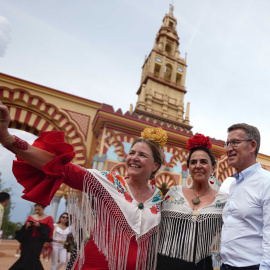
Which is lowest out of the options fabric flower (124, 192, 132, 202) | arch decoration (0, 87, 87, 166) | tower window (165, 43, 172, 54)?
fabric flower (124, 192, 132, 202)

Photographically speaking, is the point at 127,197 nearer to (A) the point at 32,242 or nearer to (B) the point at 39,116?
(A) the point at 32,242

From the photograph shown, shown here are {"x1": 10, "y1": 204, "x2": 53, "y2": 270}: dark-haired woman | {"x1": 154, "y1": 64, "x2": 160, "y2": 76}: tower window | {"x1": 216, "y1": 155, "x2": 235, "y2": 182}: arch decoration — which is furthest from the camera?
{"x1": 154, "y1": 64, "x2": 160, "y2": 76}: tower window

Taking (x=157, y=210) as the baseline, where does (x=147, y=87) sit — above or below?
above

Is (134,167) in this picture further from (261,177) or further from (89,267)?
(261,177)

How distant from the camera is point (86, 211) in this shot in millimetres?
1792

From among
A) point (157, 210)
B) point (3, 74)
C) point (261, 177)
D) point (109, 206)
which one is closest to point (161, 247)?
point (157, 210)

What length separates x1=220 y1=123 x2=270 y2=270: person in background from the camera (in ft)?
5.24

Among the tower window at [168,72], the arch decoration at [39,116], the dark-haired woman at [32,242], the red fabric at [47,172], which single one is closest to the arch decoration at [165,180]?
the arch decoration at [39,116]

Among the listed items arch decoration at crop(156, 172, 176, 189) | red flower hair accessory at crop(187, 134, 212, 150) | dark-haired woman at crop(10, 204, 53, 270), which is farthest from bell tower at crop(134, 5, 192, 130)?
red flower hair accessory at crop(187, 134, 212, 150)

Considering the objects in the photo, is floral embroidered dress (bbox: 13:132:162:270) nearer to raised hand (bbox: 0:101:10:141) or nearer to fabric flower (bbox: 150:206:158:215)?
fabric flower (bbox: 150:206:158:215)

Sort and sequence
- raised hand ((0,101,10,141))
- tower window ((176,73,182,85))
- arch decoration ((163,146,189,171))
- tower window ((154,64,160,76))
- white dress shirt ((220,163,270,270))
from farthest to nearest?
1. tower window ((176,73,182,85))
2. tower window ((154,64,160,76))
3. arch decoration ((163,146,189,171))
4. white dress shirt ((220,163,270,270))
5. raised hand ((0,101,10,141))

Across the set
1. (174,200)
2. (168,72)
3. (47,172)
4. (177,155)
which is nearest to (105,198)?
(47,172)

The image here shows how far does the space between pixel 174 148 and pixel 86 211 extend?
6.88 m

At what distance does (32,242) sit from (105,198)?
11.1ft
